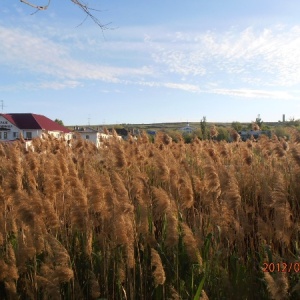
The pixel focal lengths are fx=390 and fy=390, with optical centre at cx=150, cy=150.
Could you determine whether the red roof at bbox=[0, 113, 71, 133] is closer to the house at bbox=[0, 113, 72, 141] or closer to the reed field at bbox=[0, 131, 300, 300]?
the house at bbox=[0, 113, 72, 141]

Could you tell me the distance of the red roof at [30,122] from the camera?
179 feet

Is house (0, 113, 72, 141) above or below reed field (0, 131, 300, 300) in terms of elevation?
above

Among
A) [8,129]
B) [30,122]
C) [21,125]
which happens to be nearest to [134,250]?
[30,122]

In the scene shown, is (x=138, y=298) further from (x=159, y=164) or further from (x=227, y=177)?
(x=159, y=164)

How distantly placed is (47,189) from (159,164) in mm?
1151

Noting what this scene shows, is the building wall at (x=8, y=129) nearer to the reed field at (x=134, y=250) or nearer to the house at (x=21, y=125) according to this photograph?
the house at (x=21, y=125)

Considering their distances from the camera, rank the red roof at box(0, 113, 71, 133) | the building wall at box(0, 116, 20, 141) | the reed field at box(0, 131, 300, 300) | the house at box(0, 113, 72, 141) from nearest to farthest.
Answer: the reed field at box(0, 131, 300, 300) → the house at box(0, 113, 72, 141) → the red roof at box(0, 113, 71, 133) → the building wall at box(0, 116, 20, 141)

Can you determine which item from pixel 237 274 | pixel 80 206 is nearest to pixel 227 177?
pixel 237 274

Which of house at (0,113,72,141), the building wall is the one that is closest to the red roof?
house at (0,113,72,141)

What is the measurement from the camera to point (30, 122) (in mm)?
55219

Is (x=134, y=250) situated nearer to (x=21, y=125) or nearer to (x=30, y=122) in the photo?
(x=30, y=122)

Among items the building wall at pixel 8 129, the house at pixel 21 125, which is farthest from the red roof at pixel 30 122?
the building wall at pixel 8 129

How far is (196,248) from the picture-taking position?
8.16 ft

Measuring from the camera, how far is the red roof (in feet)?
179
